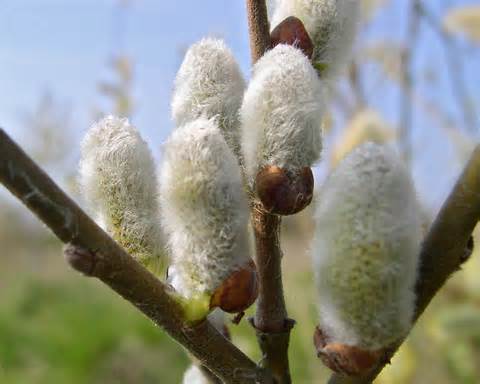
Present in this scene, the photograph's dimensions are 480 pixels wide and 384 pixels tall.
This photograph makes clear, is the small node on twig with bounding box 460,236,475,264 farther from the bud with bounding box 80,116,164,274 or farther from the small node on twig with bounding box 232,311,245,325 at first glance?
the bud with bounding box 80,116,164,274

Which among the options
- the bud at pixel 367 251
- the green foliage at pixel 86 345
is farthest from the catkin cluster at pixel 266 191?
the green foliage at pixel 86 345

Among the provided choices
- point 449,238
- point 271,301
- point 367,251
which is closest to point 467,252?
point 449,238

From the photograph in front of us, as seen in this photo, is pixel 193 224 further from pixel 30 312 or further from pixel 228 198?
pixel 30 312

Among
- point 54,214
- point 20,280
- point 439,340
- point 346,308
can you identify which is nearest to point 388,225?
point 346,308

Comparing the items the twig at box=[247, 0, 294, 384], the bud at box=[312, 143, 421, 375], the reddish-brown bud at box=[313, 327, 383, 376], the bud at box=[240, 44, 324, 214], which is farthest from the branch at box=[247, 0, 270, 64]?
the reddish-brown bud at box=[313, 327, 383, 376]

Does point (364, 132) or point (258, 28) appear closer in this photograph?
point (258, 28)

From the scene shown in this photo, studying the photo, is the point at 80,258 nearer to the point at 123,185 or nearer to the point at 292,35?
the point at 123,185
